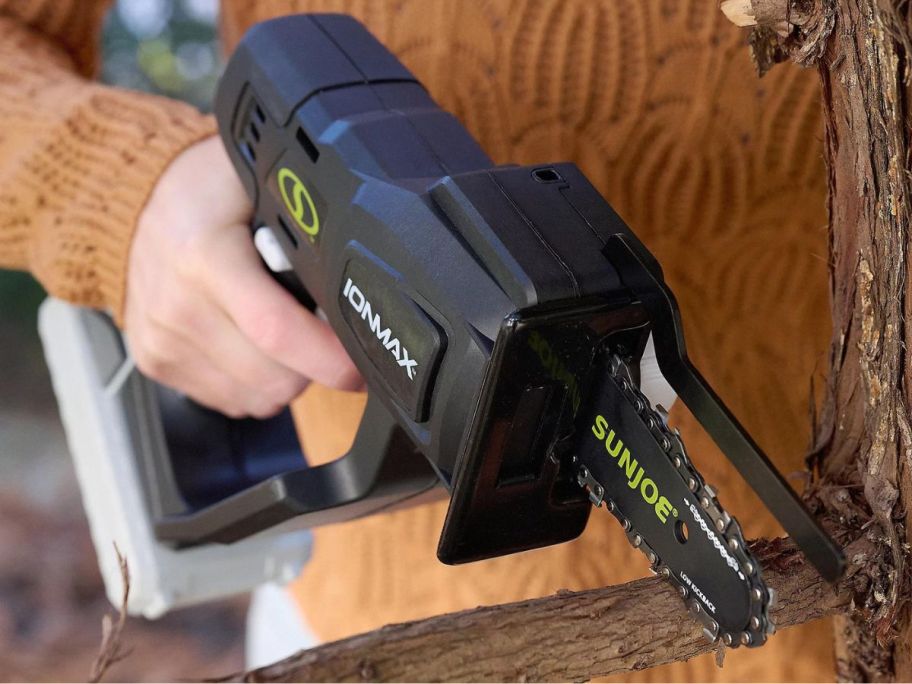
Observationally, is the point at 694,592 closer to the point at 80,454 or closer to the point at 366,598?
the point at 366,598

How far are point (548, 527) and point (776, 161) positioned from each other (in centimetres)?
39

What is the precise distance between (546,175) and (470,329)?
0.11 meters

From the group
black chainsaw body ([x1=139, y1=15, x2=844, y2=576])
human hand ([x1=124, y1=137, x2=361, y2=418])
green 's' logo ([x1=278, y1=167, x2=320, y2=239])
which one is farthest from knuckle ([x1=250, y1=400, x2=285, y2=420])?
green 's' logo ([x1=278, y1=167, x2=320, y2=239])

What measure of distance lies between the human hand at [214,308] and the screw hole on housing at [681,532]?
13.5 inches

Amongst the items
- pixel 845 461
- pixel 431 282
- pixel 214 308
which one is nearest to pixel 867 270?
pixel 845 461

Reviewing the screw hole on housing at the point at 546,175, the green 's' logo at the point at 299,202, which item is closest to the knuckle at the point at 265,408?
the green 's' logo at the point at 299,202

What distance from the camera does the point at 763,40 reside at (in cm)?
58

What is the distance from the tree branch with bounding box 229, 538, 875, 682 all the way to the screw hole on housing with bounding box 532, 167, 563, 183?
229 millimetres

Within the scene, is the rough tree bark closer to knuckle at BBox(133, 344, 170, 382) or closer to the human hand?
the human hand

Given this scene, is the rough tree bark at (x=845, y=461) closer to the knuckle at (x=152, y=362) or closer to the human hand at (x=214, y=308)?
the human hand at (x=214, y=308)

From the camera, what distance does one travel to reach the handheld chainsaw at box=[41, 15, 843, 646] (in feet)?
1.72

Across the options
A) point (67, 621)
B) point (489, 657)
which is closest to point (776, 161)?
point (489, 657)

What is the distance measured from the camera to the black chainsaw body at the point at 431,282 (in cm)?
54

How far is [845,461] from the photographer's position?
64 cm
